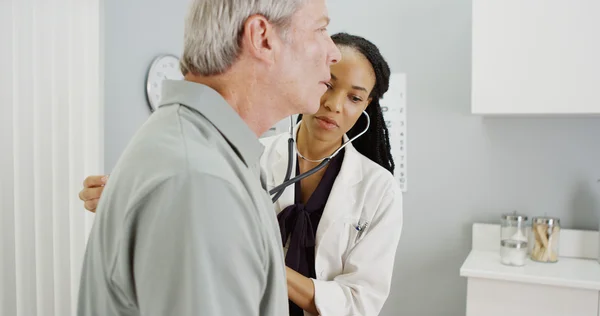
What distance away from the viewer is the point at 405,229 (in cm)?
262

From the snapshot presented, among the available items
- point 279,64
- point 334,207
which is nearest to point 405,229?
point 334,207

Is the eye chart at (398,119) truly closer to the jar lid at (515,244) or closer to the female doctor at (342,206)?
the jar lid at (515,244)

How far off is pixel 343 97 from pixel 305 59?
0.50 meters

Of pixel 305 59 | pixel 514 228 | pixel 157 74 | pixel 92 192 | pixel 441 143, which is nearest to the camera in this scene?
pixel 305 59

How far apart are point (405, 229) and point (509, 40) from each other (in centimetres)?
101

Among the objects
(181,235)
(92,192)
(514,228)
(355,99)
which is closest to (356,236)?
(355,99)

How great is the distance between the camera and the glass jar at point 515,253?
2115 mm

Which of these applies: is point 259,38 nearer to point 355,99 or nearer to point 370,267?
point 355,99

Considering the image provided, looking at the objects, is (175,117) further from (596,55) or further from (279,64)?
(596,55)

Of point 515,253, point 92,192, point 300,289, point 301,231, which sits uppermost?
point 92,192

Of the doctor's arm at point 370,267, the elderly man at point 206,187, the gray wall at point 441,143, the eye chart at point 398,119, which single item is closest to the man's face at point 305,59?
the elderly man at point 206,187

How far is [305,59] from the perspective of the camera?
31.7 inches

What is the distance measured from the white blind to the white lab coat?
102 centimetres

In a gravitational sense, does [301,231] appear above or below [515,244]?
above
